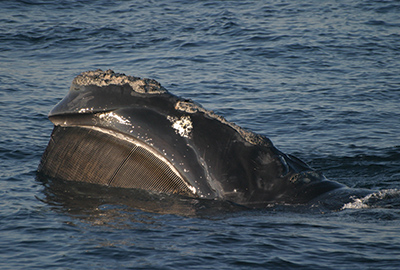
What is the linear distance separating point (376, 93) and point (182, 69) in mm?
5196

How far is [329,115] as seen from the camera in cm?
1286

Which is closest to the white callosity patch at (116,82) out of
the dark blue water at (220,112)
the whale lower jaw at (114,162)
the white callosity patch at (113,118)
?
the white callosity patch at (113,118)

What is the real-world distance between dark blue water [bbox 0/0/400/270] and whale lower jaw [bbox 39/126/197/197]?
249 millimetres

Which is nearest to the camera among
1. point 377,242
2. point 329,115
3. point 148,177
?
point 377,242

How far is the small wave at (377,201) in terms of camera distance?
668cm

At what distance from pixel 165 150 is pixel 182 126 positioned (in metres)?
0.30

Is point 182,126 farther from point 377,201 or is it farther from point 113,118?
point 377,201

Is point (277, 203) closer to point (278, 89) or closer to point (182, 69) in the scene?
point (278, 89)

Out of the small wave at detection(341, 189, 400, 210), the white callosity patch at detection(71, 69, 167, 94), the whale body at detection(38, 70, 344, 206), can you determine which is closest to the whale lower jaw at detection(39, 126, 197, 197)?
the whale body at detection(38, 70, 344, 206)

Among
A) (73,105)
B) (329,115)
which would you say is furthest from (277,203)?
(329,115)

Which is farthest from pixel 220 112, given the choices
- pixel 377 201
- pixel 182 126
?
pixel 182 126

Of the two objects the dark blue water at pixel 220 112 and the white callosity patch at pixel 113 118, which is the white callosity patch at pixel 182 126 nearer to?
the white callosity patch at pixel 113 118

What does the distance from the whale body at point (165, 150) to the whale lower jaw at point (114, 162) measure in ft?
0.03

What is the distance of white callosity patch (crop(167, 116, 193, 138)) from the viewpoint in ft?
21.0
